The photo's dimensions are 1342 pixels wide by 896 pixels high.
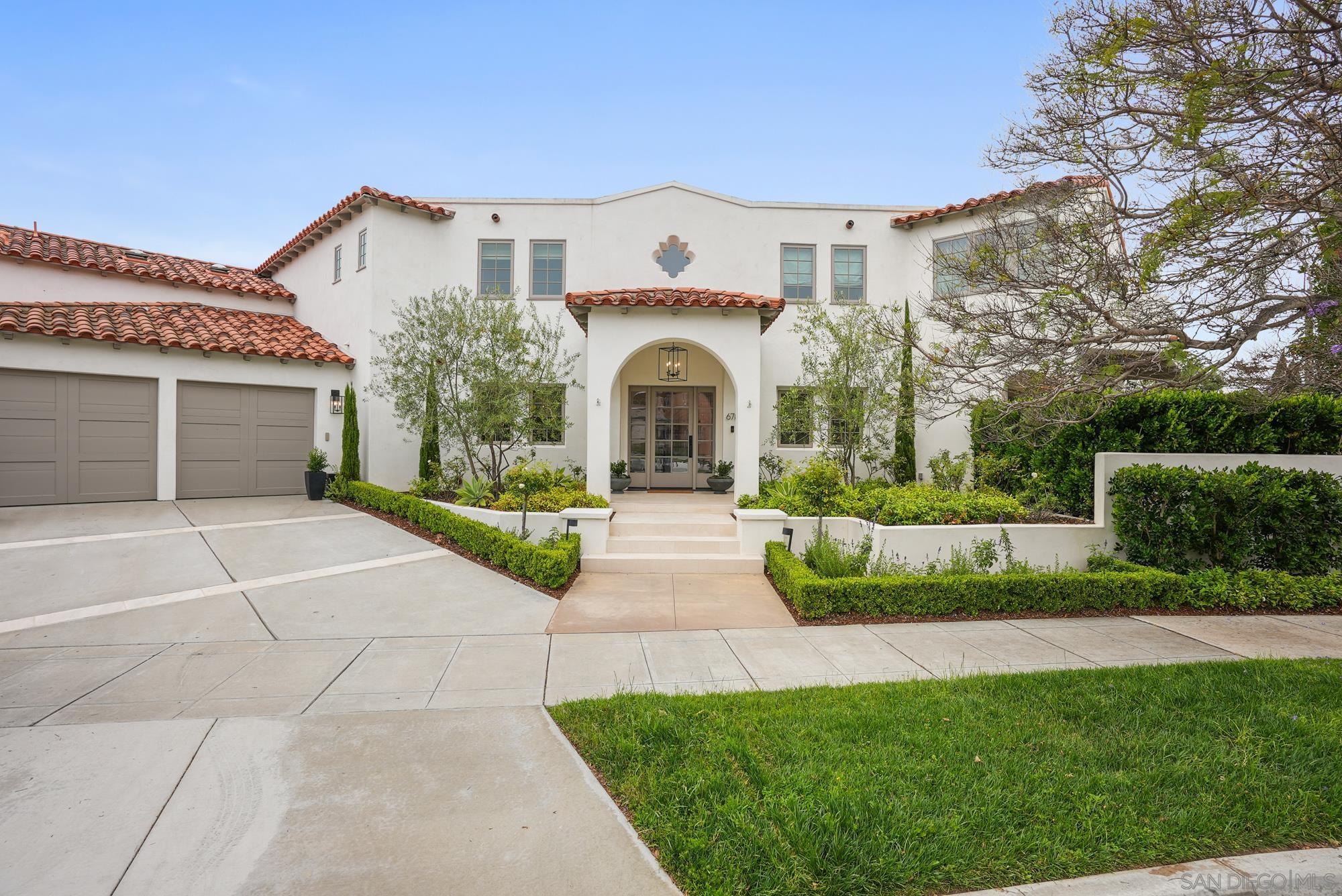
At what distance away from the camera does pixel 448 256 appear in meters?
13.9

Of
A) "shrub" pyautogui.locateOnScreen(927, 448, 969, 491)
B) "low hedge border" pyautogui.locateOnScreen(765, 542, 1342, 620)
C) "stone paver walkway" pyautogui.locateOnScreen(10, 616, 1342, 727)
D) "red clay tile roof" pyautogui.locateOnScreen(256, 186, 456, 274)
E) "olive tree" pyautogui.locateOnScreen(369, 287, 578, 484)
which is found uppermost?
"red clay tile roof" pyautogui.locateOnScreen(256, 186, 456, 274)

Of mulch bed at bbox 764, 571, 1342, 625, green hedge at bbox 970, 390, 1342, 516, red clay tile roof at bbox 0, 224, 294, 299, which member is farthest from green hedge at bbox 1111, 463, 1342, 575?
red clay tile roof at bbox 0, 224, 294, 299

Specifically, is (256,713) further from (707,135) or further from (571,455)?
(707,135)

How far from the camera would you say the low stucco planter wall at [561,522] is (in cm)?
869

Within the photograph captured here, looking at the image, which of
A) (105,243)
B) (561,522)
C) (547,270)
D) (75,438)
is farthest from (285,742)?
(105,243)

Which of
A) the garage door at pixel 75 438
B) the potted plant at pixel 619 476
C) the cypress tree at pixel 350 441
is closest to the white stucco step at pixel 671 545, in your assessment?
the potted plant at pixel 619 476

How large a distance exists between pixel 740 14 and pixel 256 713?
466 inches

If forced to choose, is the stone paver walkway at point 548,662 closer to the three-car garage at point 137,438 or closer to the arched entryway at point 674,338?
the arched entryway at point 674,338

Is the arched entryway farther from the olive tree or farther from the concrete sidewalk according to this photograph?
the concrete sidewalk

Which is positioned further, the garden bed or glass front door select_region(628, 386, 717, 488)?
glass front door select_region(628, 386, 717, 488)

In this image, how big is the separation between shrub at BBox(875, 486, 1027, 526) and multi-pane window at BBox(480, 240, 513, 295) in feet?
31.8

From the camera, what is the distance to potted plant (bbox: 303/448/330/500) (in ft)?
41.7

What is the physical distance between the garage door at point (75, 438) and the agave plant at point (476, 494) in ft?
21.7

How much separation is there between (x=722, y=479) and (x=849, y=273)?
553cm
